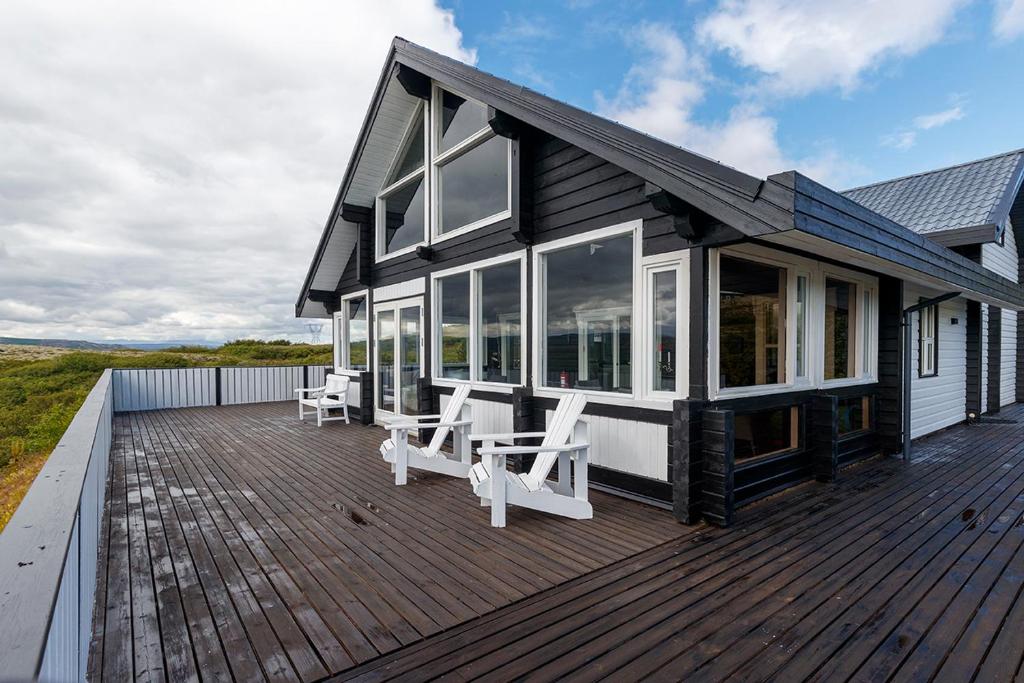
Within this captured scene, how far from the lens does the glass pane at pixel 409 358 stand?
6.85 metres

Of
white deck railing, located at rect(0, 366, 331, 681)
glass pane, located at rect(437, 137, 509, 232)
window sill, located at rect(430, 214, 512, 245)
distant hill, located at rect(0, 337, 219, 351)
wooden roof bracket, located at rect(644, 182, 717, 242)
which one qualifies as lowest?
white deck railing, located at rect(0, 366, 331, 681)

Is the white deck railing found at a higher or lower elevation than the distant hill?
lower

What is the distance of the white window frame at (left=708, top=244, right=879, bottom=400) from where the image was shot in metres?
3.54

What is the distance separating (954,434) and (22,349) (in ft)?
116

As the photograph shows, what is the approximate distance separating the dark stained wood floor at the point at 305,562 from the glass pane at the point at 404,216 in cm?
347

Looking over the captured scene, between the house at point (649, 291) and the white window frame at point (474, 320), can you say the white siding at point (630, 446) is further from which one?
the white window frame at point (474, 320)

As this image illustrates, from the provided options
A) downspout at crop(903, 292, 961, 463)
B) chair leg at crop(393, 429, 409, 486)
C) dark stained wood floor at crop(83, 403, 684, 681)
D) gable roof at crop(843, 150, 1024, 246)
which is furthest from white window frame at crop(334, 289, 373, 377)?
gable roof at crop(843, 150, 1024, 246)

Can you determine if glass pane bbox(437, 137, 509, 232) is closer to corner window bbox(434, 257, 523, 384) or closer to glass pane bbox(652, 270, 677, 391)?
corner window bbox(434, 257, 523, 384)

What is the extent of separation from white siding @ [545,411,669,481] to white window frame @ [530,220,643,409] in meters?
0.18

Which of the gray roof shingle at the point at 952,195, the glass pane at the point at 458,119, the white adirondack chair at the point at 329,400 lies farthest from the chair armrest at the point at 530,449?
the gray roof shingle at the point at 952,195

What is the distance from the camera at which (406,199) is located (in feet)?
24.0

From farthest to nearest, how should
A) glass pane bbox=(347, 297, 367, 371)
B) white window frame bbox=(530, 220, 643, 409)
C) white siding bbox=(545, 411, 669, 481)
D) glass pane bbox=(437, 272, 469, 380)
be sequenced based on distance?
glass pane bbox=(347, 297, 367, 371)
glass pane bbox=(437, 272, 469, 380)
white window frame bbox=(530, 220, 643, 409)
white siding bbox=(545, 411, 669, 481)

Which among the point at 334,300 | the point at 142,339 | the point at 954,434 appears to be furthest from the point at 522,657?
the point at 142,339

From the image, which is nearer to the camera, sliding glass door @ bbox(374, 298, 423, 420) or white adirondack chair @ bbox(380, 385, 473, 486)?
white adirondack chair @ bbox(380, 385, 473, 486)
